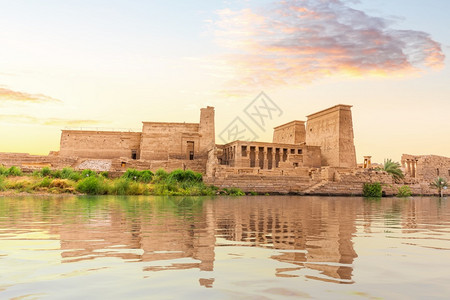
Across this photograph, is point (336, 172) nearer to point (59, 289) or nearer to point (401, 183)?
point (401, 183)

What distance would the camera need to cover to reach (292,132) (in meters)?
51.4

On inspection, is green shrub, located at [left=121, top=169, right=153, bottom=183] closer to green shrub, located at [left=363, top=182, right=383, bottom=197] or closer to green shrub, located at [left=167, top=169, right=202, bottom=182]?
green shrub, located at [left=167, top=169, right=202, bottom=182]

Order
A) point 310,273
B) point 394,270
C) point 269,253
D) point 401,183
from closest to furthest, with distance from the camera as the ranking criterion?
point 310,273 < point 394,270 < point 269,253 < point 401,183

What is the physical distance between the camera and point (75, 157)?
39219 mm

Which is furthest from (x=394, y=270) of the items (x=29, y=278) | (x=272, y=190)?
(x=272, y=190)

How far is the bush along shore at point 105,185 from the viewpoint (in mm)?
20328

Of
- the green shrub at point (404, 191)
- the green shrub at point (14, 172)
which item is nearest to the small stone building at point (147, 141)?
the green shrub at point (14, 172)

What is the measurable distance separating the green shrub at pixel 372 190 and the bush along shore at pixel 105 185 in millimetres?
10379

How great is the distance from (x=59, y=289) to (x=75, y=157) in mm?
39071

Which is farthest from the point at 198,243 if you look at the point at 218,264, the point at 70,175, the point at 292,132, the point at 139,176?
the point at 292,132

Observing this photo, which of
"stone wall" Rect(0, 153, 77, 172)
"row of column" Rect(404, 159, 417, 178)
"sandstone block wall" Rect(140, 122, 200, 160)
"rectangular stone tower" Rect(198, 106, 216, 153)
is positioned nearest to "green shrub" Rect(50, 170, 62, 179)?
"stone wall" Rect(0, 153, 77, 172)

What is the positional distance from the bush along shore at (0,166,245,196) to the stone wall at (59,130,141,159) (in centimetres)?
1569

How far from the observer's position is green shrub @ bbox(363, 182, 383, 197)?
95.1 feet

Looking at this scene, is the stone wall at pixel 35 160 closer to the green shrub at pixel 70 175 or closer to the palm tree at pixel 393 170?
the green shrub at pixel 70 175
